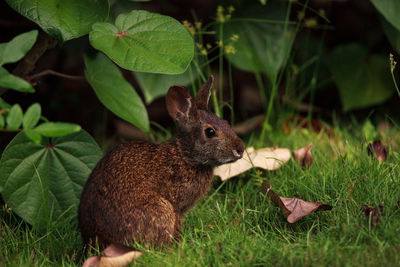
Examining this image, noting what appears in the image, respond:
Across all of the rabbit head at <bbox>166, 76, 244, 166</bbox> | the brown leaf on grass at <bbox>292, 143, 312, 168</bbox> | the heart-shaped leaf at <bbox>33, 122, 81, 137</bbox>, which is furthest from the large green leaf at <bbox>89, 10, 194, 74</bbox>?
the brown leaf on grass at <bbox>292, 143, 312, 168</bbox>

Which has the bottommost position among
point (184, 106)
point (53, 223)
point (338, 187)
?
point (53, 223)

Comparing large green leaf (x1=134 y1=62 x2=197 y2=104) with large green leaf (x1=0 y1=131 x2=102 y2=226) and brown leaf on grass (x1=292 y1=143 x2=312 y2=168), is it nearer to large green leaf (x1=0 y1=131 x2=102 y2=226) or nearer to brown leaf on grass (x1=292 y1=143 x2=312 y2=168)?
large green leaf (x1=0 y1=131 x2=102 y2=226)

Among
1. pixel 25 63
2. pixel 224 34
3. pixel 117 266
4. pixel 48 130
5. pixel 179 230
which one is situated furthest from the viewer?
pixel 224 34

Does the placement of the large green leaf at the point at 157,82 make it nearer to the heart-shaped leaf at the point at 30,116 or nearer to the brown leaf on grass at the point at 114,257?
the brown leaf on grass at the point at 114,257

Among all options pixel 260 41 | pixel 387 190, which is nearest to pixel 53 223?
pixel 387 190

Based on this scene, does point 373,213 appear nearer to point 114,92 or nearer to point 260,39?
point 114,92

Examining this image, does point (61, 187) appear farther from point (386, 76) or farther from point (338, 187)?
point (386, 76)

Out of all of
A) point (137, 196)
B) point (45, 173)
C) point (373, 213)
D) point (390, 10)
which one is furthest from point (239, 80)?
point (373, 213)

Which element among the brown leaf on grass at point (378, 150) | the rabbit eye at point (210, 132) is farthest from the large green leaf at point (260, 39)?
the rabbit eye at point (210, 132)
